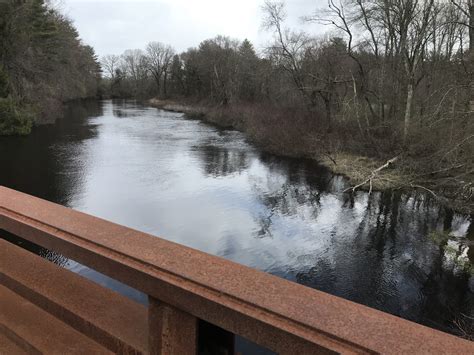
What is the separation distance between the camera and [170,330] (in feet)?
3.80

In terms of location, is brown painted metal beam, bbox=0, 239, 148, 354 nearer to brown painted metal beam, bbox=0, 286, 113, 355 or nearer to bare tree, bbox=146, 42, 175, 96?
brown painted metal beam, bbox=0, 286, 113, 355

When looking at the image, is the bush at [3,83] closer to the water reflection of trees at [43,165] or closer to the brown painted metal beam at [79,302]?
the water reflection of trees at [43,165]

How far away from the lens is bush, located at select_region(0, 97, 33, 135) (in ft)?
78.9

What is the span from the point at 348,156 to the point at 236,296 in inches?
776

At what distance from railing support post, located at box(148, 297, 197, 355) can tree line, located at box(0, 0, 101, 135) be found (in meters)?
26.7

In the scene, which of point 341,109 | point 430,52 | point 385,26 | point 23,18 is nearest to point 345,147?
point 341,109

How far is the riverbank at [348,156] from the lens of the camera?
13727 millimetres

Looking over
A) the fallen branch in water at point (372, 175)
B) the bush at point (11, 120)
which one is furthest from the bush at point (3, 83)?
the fallen branch in water at point (372, 175)

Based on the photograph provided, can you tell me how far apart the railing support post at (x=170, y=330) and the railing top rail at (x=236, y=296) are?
5 cm

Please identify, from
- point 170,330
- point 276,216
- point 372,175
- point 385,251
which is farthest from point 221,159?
point 170,330

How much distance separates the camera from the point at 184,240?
408 inches

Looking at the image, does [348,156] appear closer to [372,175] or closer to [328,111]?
[372,175]

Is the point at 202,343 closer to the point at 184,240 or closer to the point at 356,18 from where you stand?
the point at 184,240

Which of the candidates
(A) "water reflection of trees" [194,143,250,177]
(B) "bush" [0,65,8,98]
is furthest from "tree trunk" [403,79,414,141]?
(B) "bush" [0,65,8,98]
